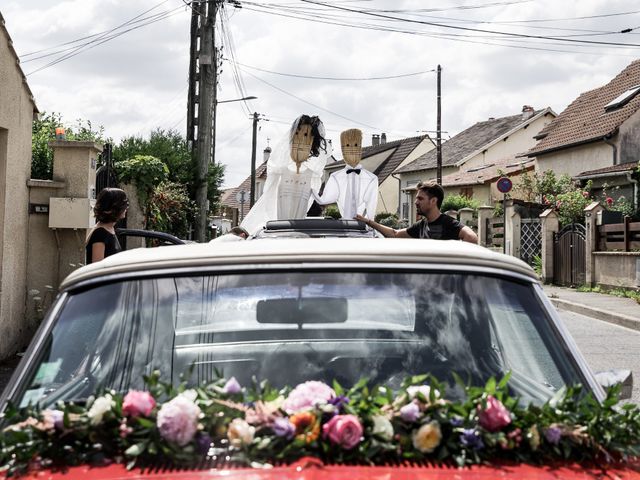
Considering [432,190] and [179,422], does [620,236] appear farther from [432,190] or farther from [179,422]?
[179,422]

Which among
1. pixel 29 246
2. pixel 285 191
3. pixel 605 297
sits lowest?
pixel 605 297

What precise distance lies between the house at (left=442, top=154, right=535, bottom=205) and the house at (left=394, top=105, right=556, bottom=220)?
0.82 feet

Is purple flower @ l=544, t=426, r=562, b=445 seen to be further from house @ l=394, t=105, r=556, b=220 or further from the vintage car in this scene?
house @ l=394, t=105, r=556, b=220

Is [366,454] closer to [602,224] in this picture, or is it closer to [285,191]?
[285,191]

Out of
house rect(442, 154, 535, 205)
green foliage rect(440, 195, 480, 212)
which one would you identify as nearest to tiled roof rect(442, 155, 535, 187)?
house rect(442, 154, 535, 205)

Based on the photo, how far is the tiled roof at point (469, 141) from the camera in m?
54.3

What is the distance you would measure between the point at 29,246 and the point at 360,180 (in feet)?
13.0

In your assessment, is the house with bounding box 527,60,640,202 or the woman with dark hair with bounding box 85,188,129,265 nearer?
the woman with dark hair with bounding box 85,188,129,265

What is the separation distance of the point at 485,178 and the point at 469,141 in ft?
39.5

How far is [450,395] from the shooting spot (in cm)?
251

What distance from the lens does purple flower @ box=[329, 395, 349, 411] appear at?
7.11 feet

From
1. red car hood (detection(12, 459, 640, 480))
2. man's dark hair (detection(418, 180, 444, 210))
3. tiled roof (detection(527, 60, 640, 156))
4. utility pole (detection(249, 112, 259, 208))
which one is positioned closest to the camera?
red car hood (detection(12, 459, 640, 480))

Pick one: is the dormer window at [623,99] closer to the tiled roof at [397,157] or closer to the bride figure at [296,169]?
the bride figure at [296,169]

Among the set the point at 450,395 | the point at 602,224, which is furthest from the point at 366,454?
the point at 602,224
